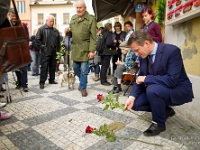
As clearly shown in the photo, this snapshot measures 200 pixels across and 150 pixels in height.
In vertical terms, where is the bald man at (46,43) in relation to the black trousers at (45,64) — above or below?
above

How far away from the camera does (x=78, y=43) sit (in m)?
4.75

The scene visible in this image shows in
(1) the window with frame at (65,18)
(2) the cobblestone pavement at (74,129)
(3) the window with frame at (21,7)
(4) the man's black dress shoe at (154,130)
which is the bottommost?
(2) the cobblestone pavement at (74,129)

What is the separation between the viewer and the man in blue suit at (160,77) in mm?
2443

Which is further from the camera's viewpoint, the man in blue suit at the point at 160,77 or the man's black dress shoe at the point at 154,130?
the man's black dress shoe at the point at 154,130

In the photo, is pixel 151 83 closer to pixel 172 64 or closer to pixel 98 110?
pixel 172 64

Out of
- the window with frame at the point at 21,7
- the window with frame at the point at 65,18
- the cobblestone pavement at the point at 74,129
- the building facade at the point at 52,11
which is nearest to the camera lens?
the cobblestone pavement at the point at 74,129

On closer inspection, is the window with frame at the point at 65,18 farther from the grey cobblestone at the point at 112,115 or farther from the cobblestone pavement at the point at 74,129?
the grey cobblestone at the point at 112,115

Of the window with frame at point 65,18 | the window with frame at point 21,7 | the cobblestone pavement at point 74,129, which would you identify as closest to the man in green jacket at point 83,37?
the cobblestone pavement at point 74,129

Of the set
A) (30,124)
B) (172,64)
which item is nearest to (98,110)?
(30,124)

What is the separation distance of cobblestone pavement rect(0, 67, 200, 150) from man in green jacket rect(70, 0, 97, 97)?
1024mm

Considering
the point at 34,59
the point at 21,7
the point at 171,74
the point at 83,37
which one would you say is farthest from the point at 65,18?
the point at 171,74

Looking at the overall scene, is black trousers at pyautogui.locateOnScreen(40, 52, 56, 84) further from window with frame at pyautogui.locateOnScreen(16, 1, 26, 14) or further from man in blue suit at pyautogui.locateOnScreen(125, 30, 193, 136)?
window with frame at pyautogui.locateOnScreen(16, 1, 26, 14)

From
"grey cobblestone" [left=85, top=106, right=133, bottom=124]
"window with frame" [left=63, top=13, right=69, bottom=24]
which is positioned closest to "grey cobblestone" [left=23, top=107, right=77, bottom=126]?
"grey cobblestone" [left=85, top=106, right=133, bottom=124]

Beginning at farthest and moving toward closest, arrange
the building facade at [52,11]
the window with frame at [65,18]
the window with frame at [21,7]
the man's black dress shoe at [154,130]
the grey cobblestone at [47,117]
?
the window with frame at [65,18] → the building facade at [52,11] → the window with frame at [21,7] → the grey cobblestone at [47,117] → the man's black dress shoe at [154,130]
